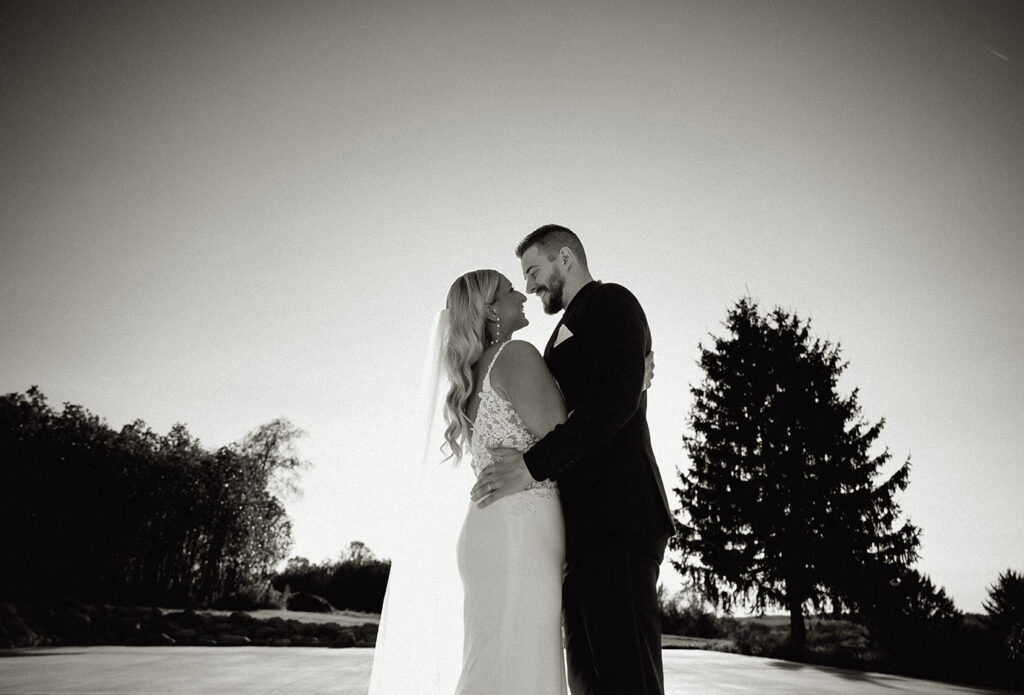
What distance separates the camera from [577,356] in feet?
7.32

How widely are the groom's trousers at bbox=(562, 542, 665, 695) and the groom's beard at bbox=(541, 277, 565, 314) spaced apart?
1122 millimetres

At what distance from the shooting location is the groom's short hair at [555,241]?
264 cm

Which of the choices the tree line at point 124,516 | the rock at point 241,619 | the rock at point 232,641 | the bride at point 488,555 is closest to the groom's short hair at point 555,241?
the bride at point 488,555

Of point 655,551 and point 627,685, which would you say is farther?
point 655,551

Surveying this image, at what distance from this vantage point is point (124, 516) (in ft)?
51.6

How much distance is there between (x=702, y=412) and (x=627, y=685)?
14075mm

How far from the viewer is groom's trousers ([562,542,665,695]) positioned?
68.1 inches

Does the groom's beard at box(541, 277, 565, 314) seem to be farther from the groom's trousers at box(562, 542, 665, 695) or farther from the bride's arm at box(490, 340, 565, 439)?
the groom's trousers at box(562, 542, 665, 695)

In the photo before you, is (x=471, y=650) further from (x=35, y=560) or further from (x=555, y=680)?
(x=35, y=560)

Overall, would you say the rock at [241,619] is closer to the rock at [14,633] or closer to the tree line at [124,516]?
the rock at [14,633]

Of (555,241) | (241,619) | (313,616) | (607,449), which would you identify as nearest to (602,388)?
(607,449)

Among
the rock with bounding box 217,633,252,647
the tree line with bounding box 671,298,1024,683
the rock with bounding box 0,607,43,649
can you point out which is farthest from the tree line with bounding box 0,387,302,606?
the tree line with bounding box 671,298,1024,683

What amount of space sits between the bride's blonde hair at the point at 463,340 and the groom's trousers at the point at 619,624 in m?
0.85

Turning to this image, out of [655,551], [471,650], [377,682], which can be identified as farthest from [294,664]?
[655,551]
